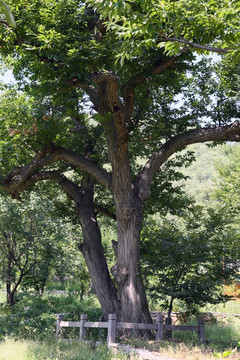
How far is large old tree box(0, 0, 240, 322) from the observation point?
650cm

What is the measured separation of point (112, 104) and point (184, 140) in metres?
2.33

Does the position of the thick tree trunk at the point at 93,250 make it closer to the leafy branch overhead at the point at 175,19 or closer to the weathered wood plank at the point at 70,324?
the weathered wood plank at the point at 70,324

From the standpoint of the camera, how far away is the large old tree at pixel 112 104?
6496mm

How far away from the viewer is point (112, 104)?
1008 cm

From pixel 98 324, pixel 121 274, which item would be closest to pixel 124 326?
pixel 98 324

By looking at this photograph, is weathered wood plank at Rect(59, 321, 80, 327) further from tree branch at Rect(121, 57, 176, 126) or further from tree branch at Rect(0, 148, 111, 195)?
tree branch at Rect(121, 57, 176, 126)

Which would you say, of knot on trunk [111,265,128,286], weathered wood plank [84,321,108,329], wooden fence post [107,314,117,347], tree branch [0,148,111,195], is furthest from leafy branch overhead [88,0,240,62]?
weathered wood plank [84,321,108,329]

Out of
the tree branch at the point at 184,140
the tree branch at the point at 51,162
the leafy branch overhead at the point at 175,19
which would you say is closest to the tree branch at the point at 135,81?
the tree branch at the point at 184,140

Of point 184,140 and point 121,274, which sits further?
point 184,140

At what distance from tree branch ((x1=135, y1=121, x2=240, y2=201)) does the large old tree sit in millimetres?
29

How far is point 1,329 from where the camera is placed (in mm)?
11305

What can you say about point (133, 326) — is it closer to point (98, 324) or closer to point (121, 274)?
point (98, 324)

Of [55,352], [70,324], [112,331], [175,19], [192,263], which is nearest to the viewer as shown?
[175,19]

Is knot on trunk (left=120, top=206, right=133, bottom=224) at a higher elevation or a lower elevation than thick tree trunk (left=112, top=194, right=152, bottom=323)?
higher
